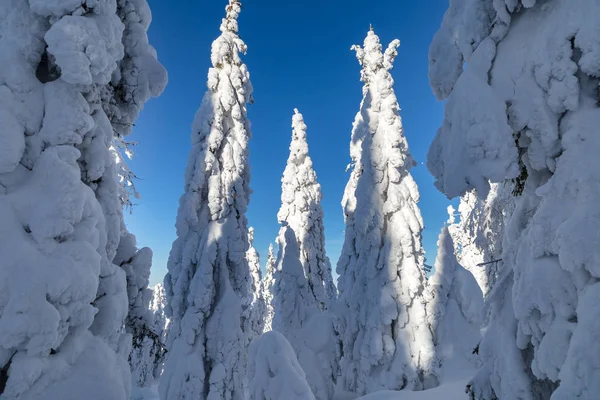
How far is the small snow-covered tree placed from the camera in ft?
20.6

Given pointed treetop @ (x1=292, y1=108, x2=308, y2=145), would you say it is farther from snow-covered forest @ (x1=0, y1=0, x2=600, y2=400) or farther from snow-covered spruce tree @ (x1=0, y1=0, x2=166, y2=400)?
snow-covered spruce tree @ (x1=0, y1=0, x2=166, y2=400)

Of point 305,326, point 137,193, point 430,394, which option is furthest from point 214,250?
point 430,394

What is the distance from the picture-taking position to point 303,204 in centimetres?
2005

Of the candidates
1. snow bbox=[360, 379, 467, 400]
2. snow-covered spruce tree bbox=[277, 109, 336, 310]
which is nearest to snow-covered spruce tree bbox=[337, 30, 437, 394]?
snow bbox=[360, 379, 467, 400]

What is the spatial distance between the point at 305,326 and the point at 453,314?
6.36 metres

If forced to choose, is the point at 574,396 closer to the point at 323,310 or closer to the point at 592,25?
the point at 592,25

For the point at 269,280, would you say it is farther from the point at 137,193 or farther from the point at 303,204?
the point at 137,193

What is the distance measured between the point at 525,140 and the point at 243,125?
10.6 metres

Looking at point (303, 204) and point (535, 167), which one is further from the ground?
point (303, 204)

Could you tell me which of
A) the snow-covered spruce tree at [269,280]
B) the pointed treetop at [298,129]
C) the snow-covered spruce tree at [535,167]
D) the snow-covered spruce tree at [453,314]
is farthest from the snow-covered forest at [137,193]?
the snow-covered spruce tree at [269,280]

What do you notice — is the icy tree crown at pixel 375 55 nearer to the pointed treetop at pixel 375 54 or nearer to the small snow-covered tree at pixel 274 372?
the pointed treetop at pixel 375 54

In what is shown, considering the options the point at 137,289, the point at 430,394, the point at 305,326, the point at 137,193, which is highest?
the point at 137,193

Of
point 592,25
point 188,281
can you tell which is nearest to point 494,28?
point 592,25

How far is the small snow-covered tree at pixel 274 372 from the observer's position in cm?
629
